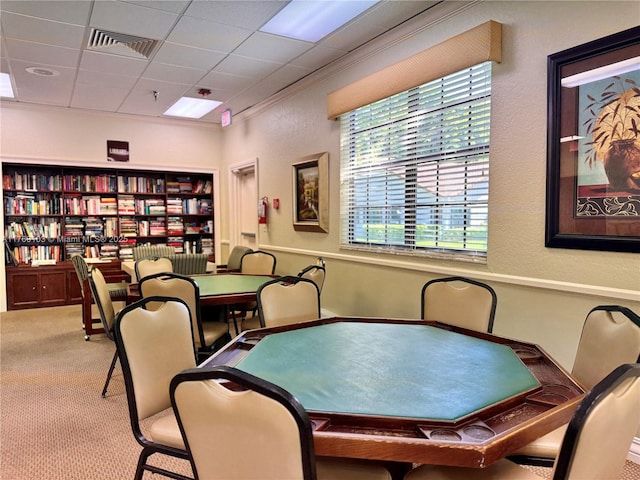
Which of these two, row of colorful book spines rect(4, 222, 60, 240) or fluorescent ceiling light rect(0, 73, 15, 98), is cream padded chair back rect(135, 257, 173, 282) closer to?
fluorescent ceiling light rect(0, 73, 15, 98)

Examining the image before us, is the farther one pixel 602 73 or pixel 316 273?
pixel 316 273

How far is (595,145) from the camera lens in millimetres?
2350

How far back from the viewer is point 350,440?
3.80ft

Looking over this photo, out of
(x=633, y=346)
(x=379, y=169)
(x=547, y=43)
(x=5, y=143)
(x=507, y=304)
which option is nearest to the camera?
(x=633, y=346)

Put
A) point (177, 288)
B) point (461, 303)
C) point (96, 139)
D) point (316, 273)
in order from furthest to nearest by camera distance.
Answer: point (96, 139)
point (316, 273)
point (177, 288)
point (461, 303)

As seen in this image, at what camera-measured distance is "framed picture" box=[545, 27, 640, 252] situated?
220cm

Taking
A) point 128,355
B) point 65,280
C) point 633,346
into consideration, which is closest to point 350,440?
point 128,355

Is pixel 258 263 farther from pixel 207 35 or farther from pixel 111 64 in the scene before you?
pixel 111 64

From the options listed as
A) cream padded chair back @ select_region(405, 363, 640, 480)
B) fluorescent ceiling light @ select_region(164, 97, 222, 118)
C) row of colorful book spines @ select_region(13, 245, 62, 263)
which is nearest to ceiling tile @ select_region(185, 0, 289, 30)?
fluorescent ceiling light @ select_region(164, 97, 222, 118)

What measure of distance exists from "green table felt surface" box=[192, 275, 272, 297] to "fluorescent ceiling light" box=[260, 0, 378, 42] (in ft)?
7.19

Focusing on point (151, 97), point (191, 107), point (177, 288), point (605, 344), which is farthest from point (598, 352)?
point (191, 107)

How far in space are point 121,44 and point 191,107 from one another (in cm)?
234

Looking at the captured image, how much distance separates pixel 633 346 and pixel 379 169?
2.61m

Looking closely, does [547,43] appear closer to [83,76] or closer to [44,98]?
[83,76]
